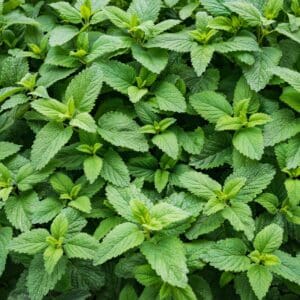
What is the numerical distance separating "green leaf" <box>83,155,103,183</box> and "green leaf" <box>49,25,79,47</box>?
18.4 inches

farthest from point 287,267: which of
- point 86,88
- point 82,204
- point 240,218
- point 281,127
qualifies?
point 86,88

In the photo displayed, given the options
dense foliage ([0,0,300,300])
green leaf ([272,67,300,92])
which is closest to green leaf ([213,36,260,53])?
dense foliage ([0,0,300,300])

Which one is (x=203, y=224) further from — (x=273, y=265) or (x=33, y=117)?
(x=33, y=117)

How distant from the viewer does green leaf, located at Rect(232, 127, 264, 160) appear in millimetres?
1600

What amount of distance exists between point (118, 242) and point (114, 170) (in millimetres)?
288

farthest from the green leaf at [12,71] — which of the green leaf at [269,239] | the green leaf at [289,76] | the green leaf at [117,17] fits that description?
the green leaf at [269,239]

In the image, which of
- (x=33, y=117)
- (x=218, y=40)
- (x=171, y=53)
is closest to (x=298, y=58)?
(x=218, y=40)

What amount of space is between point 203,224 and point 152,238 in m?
0.18

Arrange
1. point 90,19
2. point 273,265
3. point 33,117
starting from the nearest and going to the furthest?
point 273,265 → point 33,117 → point 90,19

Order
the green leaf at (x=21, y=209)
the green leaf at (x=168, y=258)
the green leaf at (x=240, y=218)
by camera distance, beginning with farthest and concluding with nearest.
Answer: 1. the green leaf at (x=21, y=209)
2. the green leaf at (x=240, y=218)
3. the green leaf at (x=168, y=258)

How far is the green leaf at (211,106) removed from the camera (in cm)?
172

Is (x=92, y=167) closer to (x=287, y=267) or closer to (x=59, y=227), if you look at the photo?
(x=59, y=227)

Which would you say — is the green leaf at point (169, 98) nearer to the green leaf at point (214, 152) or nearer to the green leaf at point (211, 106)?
the green leaf at point (211, 106)

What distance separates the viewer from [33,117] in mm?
1797
